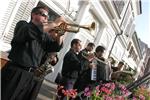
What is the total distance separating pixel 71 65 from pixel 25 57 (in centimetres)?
256

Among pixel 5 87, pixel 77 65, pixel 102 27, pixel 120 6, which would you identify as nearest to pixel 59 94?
pixel 77 65

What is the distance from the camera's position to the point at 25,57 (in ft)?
13.6

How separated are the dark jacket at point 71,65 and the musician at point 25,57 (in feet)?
7.64

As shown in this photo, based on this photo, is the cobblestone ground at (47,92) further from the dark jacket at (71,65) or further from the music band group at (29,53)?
the music band group at (29,53)

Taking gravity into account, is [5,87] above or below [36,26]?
below

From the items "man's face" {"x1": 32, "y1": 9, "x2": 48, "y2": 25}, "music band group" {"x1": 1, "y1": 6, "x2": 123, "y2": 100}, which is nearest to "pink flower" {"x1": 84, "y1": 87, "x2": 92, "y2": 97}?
"music band group" {"x1": 1, "y1": 6, "x2": 123, "y2": 100}

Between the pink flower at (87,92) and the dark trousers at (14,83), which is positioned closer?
the dark trousers at (14,83)

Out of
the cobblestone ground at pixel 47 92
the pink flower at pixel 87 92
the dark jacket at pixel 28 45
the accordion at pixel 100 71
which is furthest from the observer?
the cobblestone ground at pixel 47 92

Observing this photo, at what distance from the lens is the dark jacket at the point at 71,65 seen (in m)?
6.59

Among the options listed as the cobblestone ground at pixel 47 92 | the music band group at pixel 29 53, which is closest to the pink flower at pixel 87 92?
the cobblestone ground at pixel 47 92

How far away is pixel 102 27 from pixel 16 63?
11.9 m

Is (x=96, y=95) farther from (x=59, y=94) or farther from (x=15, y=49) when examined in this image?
(x=15, y=49)

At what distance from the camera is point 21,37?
4.04 m

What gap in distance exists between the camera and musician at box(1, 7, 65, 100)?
13.4ft
